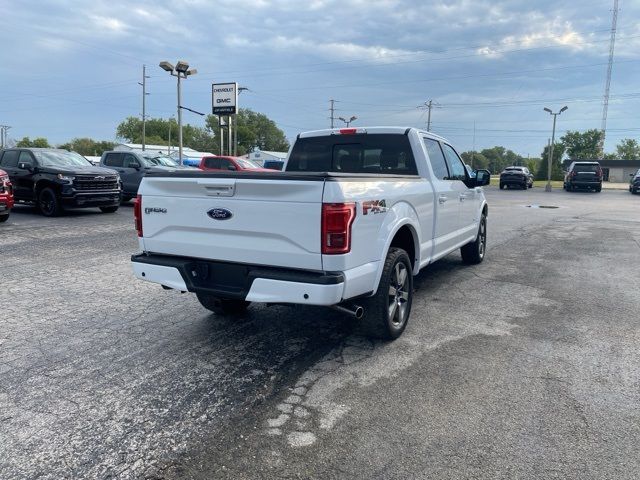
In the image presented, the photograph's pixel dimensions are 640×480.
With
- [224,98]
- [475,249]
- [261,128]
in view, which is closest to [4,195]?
[475,249]

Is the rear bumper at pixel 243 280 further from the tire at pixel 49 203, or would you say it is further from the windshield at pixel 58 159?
the windshield at pixel 58 159

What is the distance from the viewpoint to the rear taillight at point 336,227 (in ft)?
11.6

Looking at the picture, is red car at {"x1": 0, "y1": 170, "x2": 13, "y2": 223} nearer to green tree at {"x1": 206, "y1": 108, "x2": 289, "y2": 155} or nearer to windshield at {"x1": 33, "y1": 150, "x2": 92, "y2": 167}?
windshield at {"x1": 33, "y1": 150, "x2": 92, "y2": 167}

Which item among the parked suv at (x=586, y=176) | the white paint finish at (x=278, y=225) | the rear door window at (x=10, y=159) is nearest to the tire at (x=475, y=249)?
the white paint finish at (x=278, y=225)

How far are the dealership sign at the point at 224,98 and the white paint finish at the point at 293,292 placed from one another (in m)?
31.5

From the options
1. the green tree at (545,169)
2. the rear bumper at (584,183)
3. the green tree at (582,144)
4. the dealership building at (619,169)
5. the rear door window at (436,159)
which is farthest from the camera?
the green tree at (582,144)

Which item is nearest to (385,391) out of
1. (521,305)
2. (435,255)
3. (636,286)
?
(435,255)

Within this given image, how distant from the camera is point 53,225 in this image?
1217 centimetres

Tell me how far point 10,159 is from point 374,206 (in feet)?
46.7

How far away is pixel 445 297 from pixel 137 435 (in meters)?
4.08

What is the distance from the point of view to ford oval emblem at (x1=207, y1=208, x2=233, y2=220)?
3920mm

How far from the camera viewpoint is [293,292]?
143 inches

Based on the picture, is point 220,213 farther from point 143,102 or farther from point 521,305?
point 143,102

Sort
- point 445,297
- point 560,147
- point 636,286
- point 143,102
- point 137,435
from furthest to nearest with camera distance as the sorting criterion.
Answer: point 560,147
point 143,102
point 636,286
point 445,297
point 137,435
